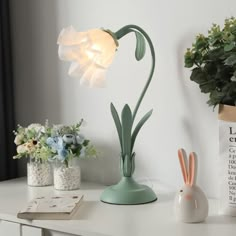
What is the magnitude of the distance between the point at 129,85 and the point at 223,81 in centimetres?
48

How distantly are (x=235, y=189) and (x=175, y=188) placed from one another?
1.27ft

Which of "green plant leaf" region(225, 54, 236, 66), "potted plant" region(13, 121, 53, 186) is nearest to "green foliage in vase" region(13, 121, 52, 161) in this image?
"potted plant" region(13, 121, 53, 186)

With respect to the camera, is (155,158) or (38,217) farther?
(155,158)

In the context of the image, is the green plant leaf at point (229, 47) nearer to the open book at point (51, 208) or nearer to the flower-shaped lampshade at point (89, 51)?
the flower-shaped lampshade at point (89, 51)

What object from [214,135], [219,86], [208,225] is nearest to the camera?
[208,225]

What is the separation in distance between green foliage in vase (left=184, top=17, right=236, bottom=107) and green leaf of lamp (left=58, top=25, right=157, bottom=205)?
194 millimetres

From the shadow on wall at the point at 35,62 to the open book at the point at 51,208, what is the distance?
583 mm

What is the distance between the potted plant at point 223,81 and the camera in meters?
1.55

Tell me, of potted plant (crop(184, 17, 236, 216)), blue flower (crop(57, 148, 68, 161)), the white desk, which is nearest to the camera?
the white desk

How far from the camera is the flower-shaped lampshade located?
5.50 ft

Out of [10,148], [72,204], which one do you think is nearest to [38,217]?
[72,204]

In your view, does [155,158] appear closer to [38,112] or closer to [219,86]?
[219,86]

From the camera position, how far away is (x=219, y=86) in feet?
5.32

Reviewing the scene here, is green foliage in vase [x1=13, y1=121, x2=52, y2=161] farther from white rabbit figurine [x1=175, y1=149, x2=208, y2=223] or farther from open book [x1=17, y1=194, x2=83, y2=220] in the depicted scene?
white rabbit figurine [x1=175, y1=149, x2=208, y2=223]
